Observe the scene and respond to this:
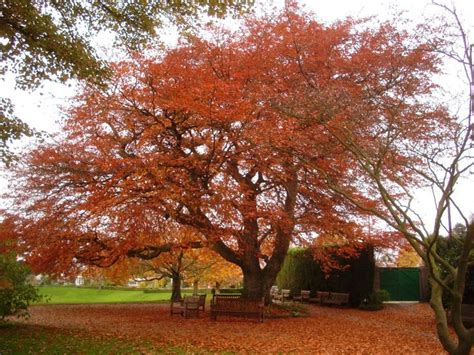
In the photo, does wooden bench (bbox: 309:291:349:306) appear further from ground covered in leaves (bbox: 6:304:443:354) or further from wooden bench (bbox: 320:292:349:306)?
ground covered in leaves (bbox: 6:304:443:354)

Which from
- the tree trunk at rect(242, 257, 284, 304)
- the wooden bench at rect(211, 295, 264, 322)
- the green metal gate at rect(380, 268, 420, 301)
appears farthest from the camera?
the green metal gate at rect(380, 268, 420, 301)

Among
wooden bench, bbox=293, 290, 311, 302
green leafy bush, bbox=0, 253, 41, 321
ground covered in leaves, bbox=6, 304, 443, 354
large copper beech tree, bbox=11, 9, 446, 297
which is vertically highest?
large copper beech tree, bbox=11, 9, 446, 297

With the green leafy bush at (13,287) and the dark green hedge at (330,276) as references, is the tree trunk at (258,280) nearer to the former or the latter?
the dark green hedge at (330,276)

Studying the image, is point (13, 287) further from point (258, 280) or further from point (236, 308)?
point (258, 280)

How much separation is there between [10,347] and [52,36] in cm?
598

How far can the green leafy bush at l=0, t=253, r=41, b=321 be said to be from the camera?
35.3ft

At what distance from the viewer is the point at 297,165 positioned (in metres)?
12.7

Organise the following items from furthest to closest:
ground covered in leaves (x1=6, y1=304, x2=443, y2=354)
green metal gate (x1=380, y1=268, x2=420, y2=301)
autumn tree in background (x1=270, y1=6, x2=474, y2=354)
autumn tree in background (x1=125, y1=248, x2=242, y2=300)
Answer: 1. autumn tree in background (x1=125, y1=248, x2=242, y2=300)
2. green metal gate (x1=380, y1=268, x2=420, y2=301)
3. ground covered in leaves (x1=6, y1=304, x2=443, y2=354)
4. autumn tree in background (x1=270, y1=6, x2=474, y2=354)

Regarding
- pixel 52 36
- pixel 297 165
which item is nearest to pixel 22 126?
pixel 52 36

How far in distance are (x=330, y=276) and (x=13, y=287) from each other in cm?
1671

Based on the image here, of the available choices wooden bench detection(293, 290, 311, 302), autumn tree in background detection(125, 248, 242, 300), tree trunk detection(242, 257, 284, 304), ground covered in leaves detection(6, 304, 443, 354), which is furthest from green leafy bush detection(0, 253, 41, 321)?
wooden bench detection(293, 290, 311, 302)

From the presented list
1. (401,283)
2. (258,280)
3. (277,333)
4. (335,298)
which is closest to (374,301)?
(335,298)

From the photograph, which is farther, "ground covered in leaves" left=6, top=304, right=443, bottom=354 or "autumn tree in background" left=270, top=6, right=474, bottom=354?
"ground covered in leaves" left=6, top=304, right=443, bottom=354

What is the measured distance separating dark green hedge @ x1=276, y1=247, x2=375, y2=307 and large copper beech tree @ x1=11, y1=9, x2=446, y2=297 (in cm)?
525
